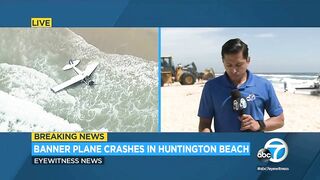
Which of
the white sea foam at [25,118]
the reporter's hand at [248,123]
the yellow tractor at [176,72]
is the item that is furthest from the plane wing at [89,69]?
the reporter's hand at [248,123]

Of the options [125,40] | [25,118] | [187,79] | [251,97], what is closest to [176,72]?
[187,79]

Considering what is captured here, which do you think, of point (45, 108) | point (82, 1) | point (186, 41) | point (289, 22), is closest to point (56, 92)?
point (45, 108)

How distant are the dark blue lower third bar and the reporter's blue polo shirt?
948 millimetres

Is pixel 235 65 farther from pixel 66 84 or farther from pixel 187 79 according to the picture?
pixel 66 84

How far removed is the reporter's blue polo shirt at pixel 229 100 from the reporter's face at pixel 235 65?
0.05m

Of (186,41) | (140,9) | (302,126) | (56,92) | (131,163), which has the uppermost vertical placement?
(140,9)

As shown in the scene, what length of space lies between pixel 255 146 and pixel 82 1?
1859 mm

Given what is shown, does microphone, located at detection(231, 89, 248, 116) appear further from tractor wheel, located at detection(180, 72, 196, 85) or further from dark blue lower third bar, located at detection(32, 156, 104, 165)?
dark blue lower third bar, located at detection(32, 156, 104, 165)

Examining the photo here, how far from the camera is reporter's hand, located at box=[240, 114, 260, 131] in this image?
3965 mm

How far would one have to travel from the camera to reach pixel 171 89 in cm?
396

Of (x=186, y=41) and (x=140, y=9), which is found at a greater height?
(x=140, y=9)

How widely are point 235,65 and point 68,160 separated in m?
1.61

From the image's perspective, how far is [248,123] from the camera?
3973mm

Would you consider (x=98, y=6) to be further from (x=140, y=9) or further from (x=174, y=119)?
(x=174, y=119)
